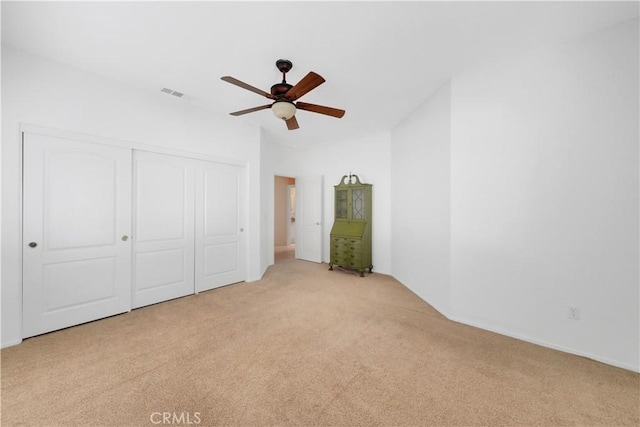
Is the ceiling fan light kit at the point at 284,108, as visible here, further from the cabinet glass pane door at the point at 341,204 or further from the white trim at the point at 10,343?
the white trim at the point at 10,343

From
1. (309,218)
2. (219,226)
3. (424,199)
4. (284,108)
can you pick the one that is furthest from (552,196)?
(309,218)

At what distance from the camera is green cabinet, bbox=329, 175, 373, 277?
14.8ft

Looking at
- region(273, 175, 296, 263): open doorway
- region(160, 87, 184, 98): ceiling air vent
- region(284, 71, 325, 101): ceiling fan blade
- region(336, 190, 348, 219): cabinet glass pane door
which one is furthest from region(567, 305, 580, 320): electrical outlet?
region(273, 175, 296, 263): open doorway

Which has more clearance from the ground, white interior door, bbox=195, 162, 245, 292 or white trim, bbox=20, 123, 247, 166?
white trim, bbox=20, 123, 247, 166

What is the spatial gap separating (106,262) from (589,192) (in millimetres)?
4915

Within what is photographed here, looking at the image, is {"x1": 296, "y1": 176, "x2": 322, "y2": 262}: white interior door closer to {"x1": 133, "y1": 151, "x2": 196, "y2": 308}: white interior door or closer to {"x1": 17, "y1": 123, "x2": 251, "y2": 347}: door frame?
{"x1": 17, "y1": 123, "x2": 251, "y2": 347}: door frame

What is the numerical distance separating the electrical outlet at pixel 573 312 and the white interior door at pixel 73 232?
4640 mm

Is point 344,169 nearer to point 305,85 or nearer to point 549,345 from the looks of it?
point 305,85

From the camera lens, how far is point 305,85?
6.87ft

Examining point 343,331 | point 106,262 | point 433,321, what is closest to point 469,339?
point 433,321

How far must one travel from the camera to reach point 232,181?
390cm

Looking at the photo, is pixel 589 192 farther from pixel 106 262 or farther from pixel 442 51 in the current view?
pixel 106 262

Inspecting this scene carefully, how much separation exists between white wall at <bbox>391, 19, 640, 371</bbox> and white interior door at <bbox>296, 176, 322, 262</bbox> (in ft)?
10.4

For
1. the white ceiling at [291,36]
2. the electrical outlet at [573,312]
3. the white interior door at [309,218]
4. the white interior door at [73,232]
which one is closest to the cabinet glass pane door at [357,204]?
the white interior door at [309,218]
